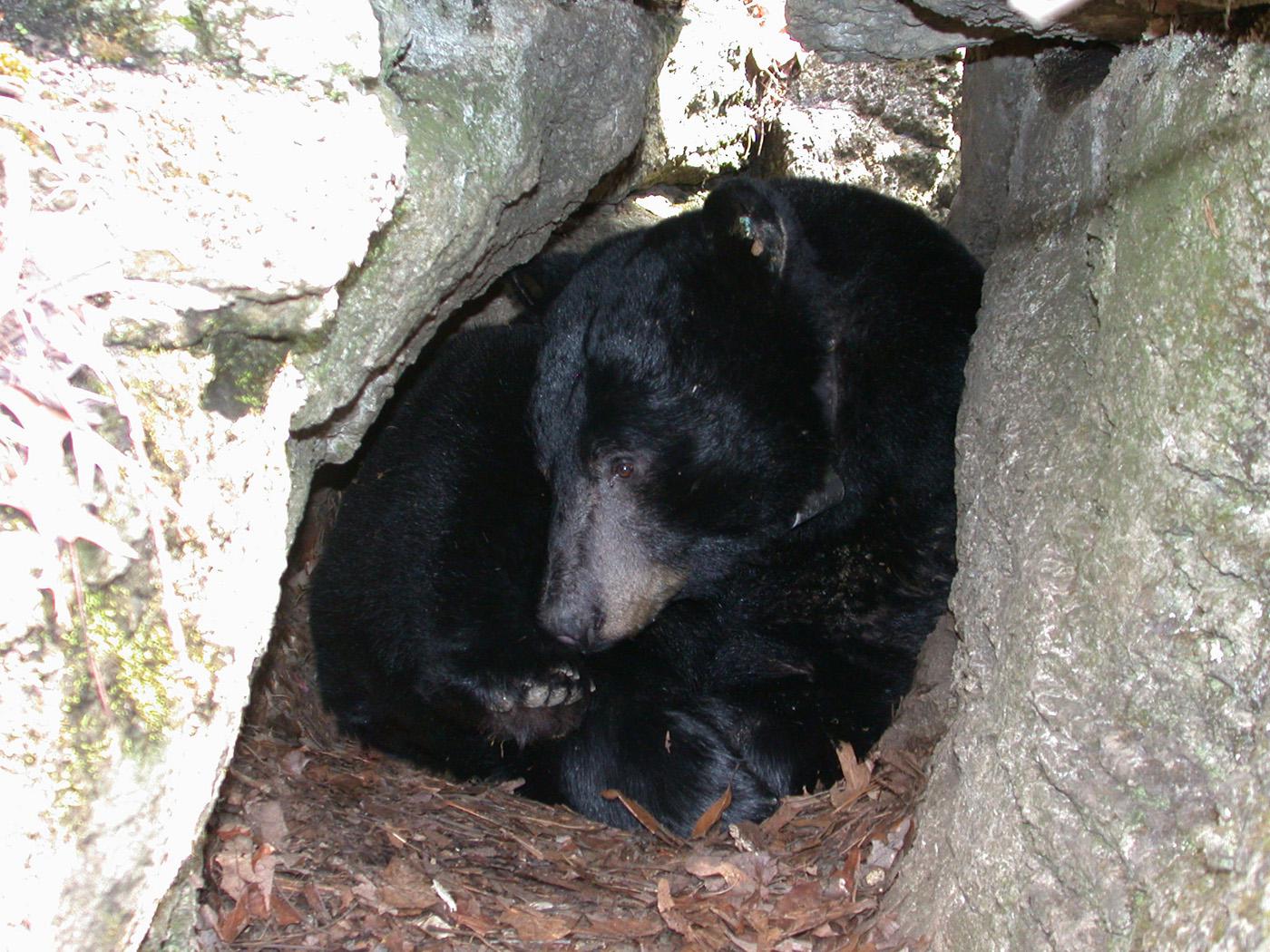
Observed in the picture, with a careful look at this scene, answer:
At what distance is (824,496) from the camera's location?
3490 mm

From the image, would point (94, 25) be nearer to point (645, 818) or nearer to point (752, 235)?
point (752, 235)

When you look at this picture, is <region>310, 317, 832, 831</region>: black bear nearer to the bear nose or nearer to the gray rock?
the bear nose

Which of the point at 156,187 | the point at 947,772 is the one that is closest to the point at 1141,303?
the point at 947,772

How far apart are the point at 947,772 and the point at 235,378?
1654mm

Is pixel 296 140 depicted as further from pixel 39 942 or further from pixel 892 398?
pixel 892 398

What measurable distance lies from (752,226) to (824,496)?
81 cm

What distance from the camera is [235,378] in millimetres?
2006

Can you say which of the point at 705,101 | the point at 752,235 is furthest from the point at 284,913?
the point at 705,101

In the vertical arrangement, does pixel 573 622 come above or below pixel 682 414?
below

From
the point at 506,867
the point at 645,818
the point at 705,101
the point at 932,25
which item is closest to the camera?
the point at 506,867

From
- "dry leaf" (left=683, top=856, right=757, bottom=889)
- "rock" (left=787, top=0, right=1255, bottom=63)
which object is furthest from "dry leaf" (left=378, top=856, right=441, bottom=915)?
"rock" (left=787, top=0, right=1255, bottom=63)

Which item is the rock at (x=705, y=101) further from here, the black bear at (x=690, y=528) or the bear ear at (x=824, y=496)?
the bear ear at (x=824, y=496)

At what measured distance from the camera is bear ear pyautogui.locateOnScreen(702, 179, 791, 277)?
3.36 m

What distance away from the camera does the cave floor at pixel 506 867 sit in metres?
2.57
